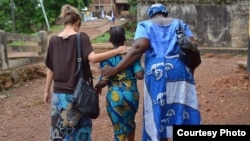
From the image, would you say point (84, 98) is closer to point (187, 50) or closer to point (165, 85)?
point (165, 85)

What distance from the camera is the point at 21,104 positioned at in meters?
7.72

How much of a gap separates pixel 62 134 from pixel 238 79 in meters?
5.10

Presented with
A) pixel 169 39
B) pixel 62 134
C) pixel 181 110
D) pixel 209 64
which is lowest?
pixel 209 64

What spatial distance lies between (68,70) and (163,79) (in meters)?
0.85

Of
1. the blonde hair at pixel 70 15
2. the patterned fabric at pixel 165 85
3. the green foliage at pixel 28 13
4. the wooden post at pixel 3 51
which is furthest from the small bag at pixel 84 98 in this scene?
the green foliage at pixel 28 13

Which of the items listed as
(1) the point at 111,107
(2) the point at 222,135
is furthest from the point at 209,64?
(2) the point at 222,135

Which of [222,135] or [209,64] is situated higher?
[222,135]

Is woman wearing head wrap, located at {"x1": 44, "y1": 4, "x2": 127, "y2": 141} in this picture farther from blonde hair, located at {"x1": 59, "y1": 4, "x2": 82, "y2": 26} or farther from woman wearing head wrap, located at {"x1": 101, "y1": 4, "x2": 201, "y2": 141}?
woman wearing head wrap, located at {"x1": 101, "y1": 4, "x2": 201, "y2": 141}

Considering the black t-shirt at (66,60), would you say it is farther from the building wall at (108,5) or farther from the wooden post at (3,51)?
the building wall at (108,5)

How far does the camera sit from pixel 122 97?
3805mm

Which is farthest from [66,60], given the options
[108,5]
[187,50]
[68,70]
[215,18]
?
[108,5]

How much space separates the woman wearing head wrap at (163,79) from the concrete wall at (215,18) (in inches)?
439

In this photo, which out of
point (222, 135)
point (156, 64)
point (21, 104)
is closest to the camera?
point (222, 135)

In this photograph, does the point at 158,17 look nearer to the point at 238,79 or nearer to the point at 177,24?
the point at 177,24
